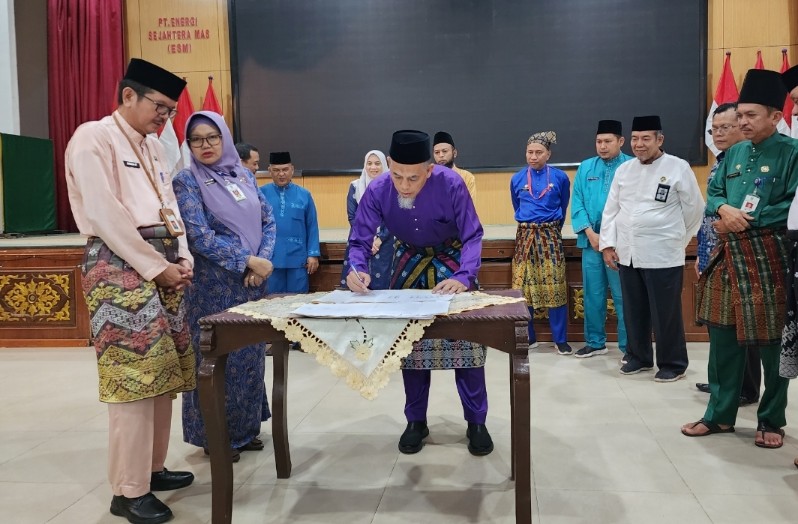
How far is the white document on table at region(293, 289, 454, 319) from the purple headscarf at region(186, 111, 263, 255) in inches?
21.1

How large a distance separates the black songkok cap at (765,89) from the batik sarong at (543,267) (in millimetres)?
2038

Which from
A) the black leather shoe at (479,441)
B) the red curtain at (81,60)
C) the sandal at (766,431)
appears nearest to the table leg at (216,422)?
the black leather shoe at (479,441)

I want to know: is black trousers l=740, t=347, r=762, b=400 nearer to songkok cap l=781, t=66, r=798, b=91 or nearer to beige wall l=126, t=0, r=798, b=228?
songkok cap l=781, t=66, r=798, b=91

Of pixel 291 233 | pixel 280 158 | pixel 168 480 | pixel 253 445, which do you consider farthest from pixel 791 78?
pixel 280 158

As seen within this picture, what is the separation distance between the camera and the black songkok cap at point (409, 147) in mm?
2436

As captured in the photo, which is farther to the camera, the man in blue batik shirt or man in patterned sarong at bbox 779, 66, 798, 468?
the man in blue batik shirt

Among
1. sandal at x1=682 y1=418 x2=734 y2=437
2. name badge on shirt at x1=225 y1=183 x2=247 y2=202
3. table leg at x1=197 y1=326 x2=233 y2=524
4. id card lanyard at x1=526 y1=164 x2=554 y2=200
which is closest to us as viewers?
table leg at x1=197 y1=326 x2=233 y2=524

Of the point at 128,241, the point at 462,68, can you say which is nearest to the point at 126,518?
the point at 128,241

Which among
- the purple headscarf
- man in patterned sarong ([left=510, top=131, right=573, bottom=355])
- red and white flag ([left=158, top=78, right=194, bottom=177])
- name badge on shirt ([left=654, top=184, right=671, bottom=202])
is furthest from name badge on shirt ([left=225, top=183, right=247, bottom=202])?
red and white flag ([left=158, top=78, right=194, bottom=177])

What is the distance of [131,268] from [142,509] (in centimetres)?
79

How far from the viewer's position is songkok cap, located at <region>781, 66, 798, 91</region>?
2.43 metres

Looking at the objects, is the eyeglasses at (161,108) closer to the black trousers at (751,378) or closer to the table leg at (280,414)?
the table leg at (280,414)

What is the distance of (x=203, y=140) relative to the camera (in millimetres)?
2572

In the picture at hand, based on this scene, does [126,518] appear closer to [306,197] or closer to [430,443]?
[430,443]
